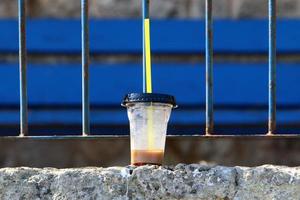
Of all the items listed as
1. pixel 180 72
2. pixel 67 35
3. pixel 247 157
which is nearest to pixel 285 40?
pixel 180 72

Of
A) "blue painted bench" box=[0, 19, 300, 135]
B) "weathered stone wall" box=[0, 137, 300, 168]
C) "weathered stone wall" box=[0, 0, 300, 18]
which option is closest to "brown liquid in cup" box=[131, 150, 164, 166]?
"weathered stone wall" box=[0, 137, 300, 168]

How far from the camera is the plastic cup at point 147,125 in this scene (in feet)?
3.86

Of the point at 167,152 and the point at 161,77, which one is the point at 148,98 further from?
the point at 161,77

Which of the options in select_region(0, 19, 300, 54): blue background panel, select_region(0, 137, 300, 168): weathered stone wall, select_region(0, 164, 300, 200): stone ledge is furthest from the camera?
select_region(0, 19, 300, 54): blue background panel

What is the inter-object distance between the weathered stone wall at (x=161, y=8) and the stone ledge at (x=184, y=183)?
2.51m

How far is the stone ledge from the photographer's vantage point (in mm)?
1142

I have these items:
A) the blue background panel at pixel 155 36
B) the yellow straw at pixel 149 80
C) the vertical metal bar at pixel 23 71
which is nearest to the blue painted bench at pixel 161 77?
the blue background panel at pixel 155 36

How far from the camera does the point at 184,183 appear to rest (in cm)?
114

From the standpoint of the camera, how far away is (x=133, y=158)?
1.19m

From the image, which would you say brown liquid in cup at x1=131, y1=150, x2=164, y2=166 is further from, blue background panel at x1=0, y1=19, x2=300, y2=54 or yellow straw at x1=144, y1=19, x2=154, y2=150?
blue background panel at x1=0, y1=19, x2=300, y2=54

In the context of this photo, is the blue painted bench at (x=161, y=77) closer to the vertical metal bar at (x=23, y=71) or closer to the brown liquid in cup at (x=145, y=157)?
the vertical metal bar at (x=23, y=71)

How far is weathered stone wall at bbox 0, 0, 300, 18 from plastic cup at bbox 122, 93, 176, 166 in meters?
2.44

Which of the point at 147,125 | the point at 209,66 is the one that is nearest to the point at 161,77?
the point at 209,66

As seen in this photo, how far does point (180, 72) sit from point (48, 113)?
0.82 m
